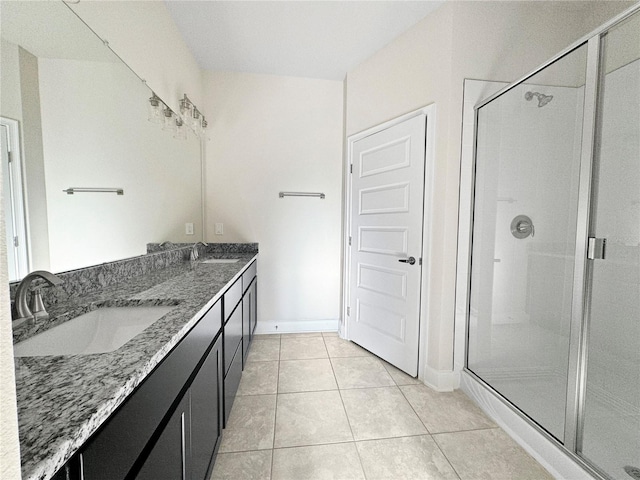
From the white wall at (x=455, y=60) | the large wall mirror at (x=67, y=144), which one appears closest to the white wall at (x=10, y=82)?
the large wall mirror at (x=67, y=144)

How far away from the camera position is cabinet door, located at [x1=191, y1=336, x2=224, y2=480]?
0.92 metres

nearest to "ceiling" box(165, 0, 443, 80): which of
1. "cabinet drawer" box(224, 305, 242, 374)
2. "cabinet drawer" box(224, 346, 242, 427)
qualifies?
"cabinet drawer" box(224, 305, 242, 374)

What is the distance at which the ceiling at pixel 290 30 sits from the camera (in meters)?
1.84

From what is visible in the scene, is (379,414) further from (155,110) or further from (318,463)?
(155,110)

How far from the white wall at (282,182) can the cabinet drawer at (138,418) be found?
192cm

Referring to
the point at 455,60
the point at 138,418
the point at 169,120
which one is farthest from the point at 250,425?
the point at 455,60

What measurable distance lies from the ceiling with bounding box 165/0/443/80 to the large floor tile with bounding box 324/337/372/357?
2641mm

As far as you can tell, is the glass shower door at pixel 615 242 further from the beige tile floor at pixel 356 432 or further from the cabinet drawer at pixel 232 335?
the cabinet drawer at pixel 232 335

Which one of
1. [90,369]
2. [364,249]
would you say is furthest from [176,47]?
[90,369]

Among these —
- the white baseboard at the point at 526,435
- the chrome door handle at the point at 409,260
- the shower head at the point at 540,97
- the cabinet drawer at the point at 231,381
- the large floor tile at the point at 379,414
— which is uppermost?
the shower head at the point at 540,97

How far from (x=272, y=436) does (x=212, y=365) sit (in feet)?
2.14

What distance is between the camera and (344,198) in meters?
2.73

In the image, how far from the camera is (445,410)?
167 cm

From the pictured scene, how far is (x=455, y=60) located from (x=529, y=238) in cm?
123
